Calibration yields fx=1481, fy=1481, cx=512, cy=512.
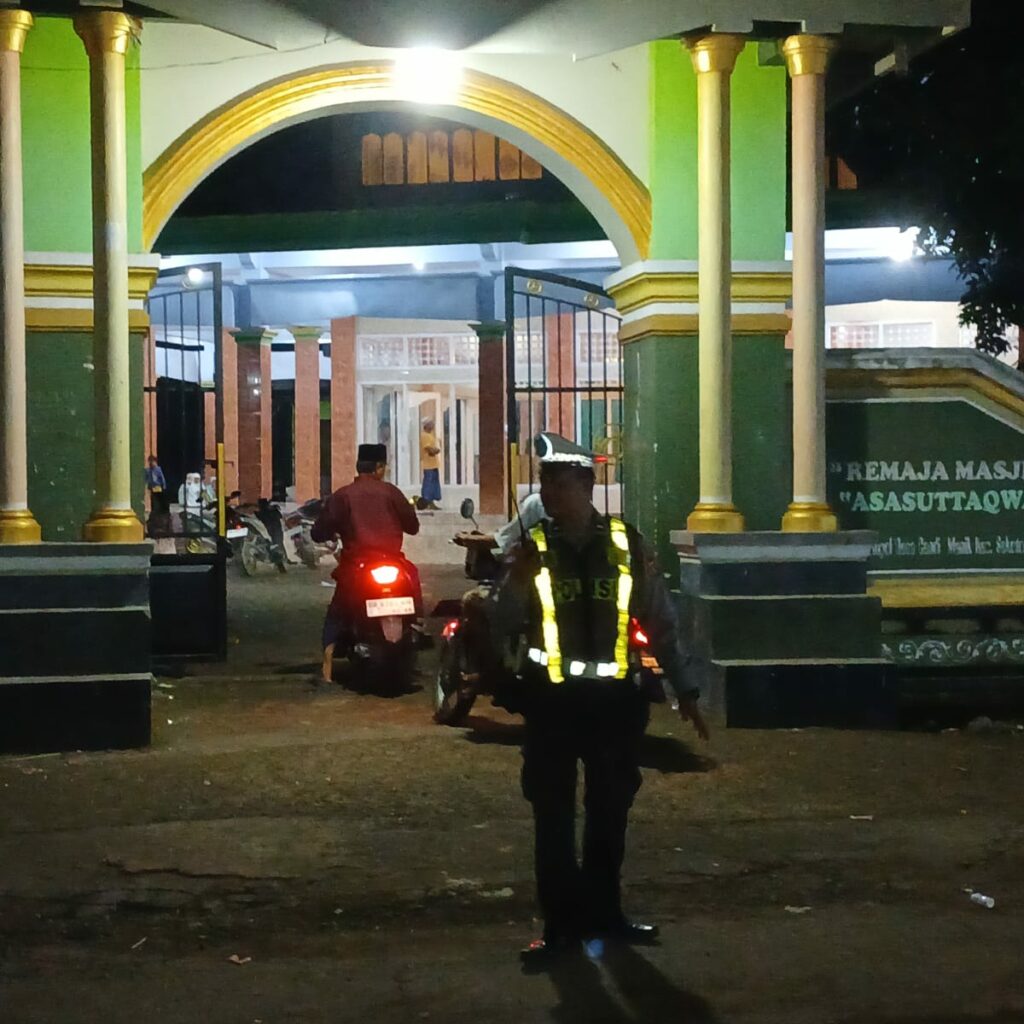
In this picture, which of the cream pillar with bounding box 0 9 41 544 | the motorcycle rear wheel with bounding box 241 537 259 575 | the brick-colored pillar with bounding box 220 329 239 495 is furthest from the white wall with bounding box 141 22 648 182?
the brick-colored pillar with bounding box 220 329 239 495

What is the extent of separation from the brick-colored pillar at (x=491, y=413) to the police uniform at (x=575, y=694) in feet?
53.4

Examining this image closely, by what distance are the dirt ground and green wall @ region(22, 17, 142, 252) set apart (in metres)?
2.83

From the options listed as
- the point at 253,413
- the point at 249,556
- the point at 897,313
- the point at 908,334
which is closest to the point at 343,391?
the point at 253,413

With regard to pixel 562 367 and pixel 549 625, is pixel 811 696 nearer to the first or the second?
pixel 549 625

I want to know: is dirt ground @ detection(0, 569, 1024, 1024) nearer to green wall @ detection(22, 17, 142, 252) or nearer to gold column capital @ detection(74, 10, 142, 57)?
green wall @ detection(22, 17, 142, 252)

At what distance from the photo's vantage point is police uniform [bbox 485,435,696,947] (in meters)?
4.45

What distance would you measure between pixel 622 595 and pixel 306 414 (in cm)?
1878

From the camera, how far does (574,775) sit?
14.9 ft

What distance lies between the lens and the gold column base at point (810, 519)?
8352 millimetres

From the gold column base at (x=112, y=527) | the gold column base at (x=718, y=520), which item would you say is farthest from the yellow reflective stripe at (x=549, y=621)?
the gold column base at (x=718, y=520)

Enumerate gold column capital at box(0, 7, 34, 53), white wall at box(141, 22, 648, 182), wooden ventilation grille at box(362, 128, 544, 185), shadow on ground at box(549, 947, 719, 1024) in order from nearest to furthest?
shadow on ground at box(549, 947, 719, 1024) → gold column capital at box(0, 7, 34, 53) → white wall at box(141, 22, 648, 182) → wooden ventilation grille at box(362, 128, 544, 185)

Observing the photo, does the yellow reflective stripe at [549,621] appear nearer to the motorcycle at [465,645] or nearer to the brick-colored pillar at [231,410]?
the motorcycle at [465,645]

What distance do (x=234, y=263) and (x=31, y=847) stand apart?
51.6ft

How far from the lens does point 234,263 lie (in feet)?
67.8
